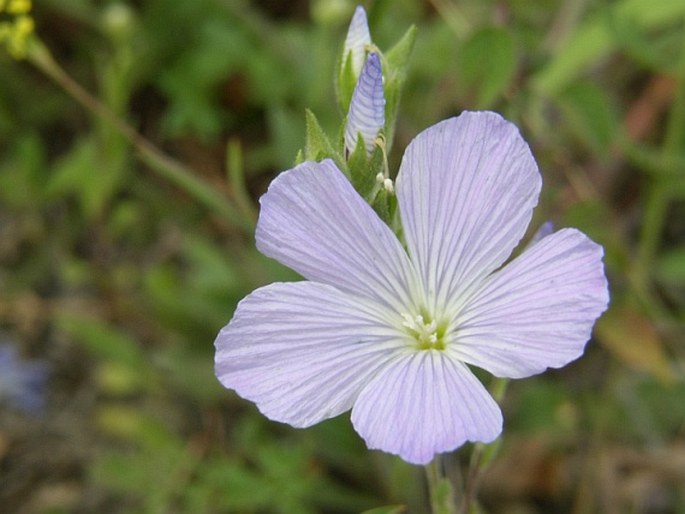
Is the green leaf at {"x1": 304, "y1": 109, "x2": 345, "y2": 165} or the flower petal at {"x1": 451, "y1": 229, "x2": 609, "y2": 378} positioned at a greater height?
the green leaf at {"x1": 304, "y1": 109, "x2": 345, "y2": 165}

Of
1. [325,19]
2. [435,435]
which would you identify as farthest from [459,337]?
[325,19]

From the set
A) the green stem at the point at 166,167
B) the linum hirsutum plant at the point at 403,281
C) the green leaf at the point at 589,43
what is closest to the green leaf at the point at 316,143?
the linum hirsutum plant at the point at 403,281

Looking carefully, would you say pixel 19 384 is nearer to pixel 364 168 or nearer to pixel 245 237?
pixel 245 237

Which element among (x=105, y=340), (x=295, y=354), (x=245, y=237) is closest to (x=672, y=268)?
(x=245, y=237)

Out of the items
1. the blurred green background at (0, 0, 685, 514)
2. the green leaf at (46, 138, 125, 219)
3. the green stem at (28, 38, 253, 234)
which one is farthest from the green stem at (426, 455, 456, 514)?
the green leaf at (46, 138, 125, 219)

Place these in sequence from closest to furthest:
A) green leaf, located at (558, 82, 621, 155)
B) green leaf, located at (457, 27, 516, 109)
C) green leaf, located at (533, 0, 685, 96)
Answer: green leaf, located at (457, 27, 516, 109) → green leaf, located at (558, 82, 621, 155) → green leaf, located at (533, 0, 685, 96)

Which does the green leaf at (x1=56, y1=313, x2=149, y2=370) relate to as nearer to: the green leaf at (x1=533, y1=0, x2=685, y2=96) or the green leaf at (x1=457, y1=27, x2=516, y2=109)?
the green leaf at (x1=457, y1=27, x2=516, y2=109)
